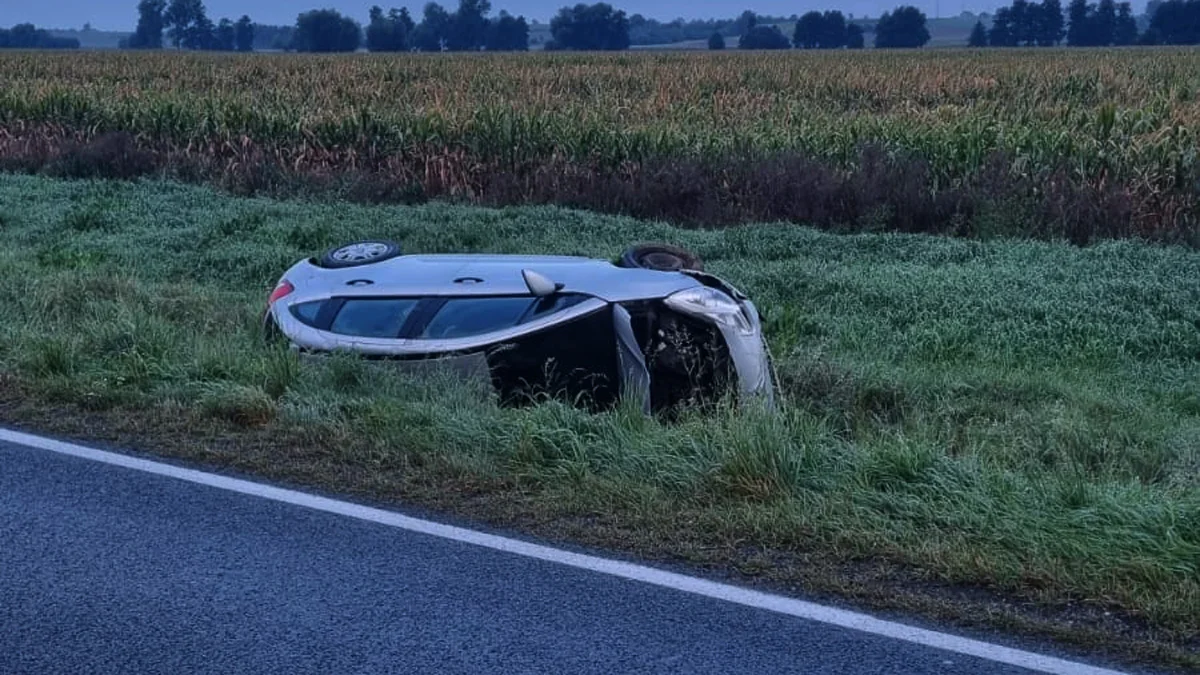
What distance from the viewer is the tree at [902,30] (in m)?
117

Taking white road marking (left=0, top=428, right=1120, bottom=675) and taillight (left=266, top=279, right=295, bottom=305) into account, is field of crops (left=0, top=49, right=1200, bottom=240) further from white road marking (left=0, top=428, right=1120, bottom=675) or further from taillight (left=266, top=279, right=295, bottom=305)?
white road marking (left=0, top=428, right=1120, bottom=675)

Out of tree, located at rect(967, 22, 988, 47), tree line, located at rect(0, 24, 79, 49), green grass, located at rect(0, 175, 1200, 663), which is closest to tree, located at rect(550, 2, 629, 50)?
tree, located at rect(967, 22, 988, 47)

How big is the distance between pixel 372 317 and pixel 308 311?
542mm

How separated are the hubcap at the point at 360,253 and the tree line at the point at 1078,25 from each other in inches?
4103

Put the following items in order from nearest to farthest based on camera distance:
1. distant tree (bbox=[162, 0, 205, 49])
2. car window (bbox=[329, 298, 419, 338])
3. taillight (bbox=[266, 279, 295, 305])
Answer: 1. car window (bbox=[329, 298, 419, 338])
2. taillight (bbox=[266, 279, 295, 305])
3. distant tree (bbox=[162, 0, 205, 49])

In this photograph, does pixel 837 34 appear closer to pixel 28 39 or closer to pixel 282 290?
pixel 28 39

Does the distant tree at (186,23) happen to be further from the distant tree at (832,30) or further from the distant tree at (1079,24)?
the distant tree at (1079,24)

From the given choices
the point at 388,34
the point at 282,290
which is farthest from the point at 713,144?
the point at 388,34

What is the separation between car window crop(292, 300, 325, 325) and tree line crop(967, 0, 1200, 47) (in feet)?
345

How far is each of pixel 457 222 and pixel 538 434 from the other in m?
9.06

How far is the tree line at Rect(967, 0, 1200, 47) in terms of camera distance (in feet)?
351

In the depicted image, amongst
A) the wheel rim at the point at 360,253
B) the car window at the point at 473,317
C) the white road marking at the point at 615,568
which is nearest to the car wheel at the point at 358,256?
the wheel rim at the point at 360,253

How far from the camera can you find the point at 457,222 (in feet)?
51.4

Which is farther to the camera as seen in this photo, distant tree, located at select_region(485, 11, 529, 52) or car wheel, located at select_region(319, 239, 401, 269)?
distant tree, located at select_region(485, 11, 529, 52)
